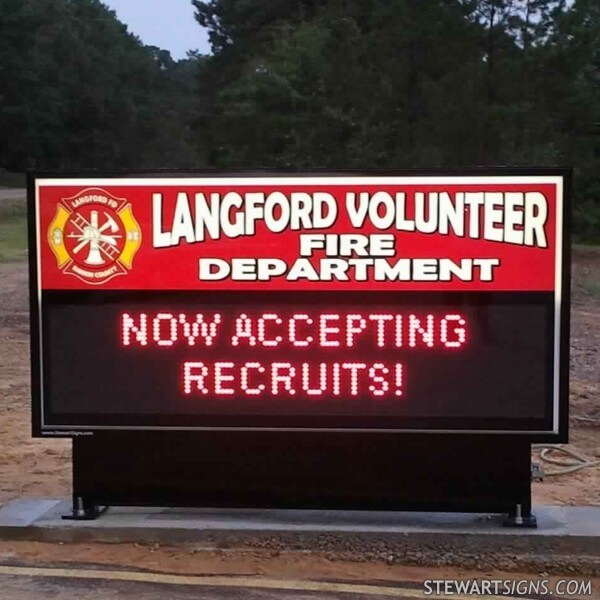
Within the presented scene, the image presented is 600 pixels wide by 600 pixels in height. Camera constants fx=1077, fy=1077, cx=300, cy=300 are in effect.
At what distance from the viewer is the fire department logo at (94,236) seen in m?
6.66

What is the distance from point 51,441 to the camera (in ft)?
34.6

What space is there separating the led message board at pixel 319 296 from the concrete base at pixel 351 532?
2.30 ft

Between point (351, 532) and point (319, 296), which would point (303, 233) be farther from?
point (351, 532)

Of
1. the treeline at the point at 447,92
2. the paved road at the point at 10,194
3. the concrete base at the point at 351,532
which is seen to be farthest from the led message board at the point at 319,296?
the paved road at the point at 10,194

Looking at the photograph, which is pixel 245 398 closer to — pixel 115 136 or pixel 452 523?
pixel 452 523

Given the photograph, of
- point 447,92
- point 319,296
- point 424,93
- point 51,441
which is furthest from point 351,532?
point 424,93

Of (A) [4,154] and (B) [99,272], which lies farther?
(A) [4,154]

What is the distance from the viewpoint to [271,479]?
692 centimetres

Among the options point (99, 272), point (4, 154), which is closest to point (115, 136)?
point (4, 154)

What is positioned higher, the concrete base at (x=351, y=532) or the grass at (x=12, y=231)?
the grass at (x=12, y=231)

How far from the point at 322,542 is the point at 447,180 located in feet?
7.84

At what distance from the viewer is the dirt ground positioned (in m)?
8.58

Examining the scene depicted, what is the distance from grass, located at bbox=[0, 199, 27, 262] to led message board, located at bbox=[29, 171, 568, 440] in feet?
89.3

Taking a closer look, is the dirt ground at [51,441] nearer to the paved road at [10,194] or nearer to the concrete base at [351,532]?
the concrete base at [351,532]
